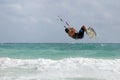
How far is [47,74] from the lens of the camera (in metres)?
17.3

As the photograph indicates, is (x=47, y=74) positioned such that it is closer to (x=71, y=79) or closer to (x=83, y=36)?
(x=71, y=79)

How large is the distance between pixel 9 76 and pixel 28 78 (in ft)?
3.45

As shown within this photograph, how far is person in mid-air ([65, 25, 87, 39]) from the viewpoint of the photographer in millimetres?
12056

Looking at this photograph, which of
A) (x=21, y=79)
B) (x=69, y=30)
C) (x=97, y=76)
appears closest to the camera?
(x=69, y=30)

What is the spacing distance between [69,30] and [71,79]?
13.3ft

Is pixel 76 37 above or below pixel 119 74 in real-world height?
above

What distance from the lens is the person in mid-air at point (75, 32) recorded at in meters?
12.1

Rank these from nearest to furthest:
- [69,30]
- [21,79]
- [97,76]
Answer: [69,30]
[21,79]
[97,76]

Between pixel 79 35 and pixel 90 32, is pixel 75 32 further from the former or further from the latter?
pixel 90 32

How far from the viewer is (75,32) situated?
40.0 feet

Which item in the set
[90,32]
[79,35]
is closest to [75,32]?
[79,35]

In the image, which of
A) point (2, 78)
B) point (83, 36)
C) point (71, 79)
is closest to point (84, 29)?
point (83, 36)

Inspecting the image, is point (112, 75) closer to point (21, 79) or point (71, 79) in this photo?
point (71, 79)

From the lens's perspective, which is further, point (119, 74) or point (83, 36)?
point (119, 74)
